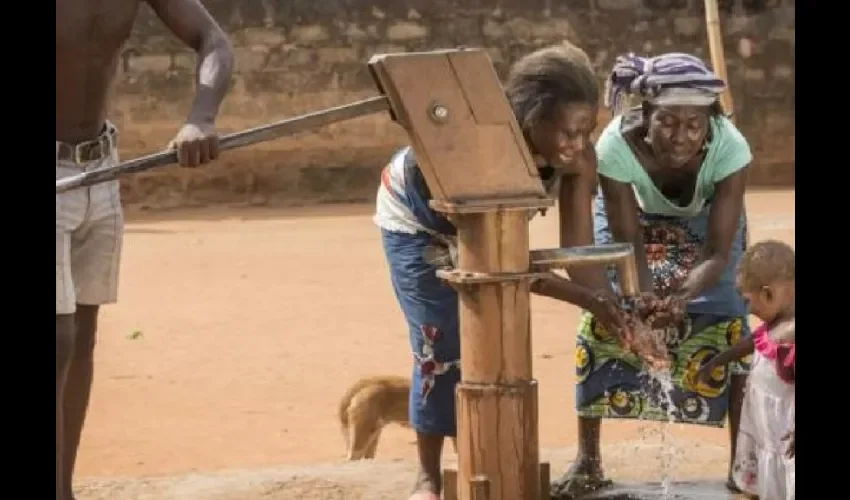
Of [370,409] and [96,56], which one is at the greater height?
[96,56]

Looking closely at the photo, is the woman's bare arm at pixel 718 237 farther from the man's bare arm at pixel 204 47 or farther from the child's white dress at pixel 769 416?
the man's bare arm at pixel 204 47

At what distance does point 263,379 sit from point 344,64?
10259 mm

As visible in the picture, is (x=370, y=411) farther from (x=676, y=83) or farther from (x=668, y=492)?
(x=676, y=83)

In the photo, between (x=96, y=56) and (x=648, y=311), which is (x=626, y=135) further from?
(x=96, y=56)

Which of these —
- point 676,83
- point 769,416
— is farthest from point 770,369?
point 676,83

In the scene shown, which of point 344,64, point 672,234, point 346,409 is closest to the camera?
point 672,234

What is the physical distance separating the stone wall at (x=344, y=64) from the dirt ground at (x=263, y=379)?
4.17 meters

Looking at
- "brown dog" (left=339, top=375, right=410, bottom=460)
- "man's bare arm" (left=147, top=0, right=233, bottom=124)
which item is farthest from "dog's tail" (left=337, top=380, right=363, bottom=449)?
"man's bare arm" (left=147, top=0, right=233, bottom=124)

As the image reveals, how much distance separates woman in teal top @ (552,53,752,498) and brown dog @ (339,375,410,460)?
1.80 metres

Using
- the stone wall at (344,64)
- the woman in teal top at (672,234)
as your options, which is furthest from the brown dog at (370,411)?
the stone wall at (344,64)

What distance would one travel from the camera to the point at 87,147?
13.1 ft
